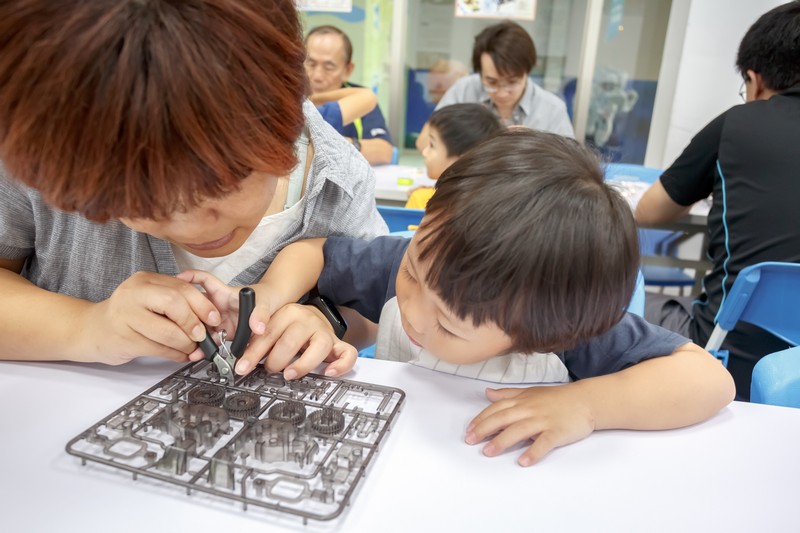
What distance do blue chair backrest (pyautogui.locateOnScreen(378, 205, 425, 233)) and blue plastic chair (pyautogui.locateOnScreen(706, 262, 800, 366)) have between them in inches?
→ 34.0

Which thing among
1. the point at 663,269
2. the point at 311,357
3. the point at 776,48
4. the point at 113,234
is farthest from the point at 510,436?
the point at 663,269

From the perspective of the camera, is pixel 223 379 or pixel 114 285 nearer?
pixel 223 379

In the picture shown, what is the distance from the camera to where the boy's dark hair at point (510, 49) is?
289 centimetres

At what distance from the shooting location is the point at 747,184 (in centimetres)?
162

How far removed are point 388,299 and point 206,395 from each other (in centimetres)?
40

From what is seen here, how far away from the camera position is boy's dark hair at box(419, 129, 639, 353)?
62 cm

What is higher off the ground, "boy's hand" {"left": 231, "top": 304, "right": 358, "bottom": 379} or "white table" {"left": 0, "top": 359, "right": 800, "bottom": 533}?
"boy's hand" {"left": 231, "top": 304, "right": 358, "bottom": 379}

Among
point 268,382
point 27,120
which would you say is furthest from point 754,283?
point 27,120

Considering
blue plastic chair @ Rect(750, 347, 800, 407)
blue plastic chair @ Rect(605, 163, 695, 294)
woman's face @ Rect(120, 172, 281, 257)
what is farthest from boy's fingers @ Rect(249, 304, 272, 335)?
blue plastic chair @ Rect(605, 163, 695, 294)

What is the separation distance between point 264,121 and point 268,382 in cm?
32

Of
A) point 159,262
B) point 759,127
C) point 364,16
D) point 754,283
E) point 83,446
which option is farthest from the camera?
point 364,16

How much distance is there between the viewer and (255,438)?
547 mm

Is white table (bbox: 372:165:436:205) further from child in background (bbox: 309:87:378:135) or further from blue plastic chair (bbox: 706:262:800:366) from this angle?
blue plastic chair (bbox: 706:262:800:366)

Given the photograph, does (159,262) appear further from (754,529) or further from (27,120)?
(754,529)
